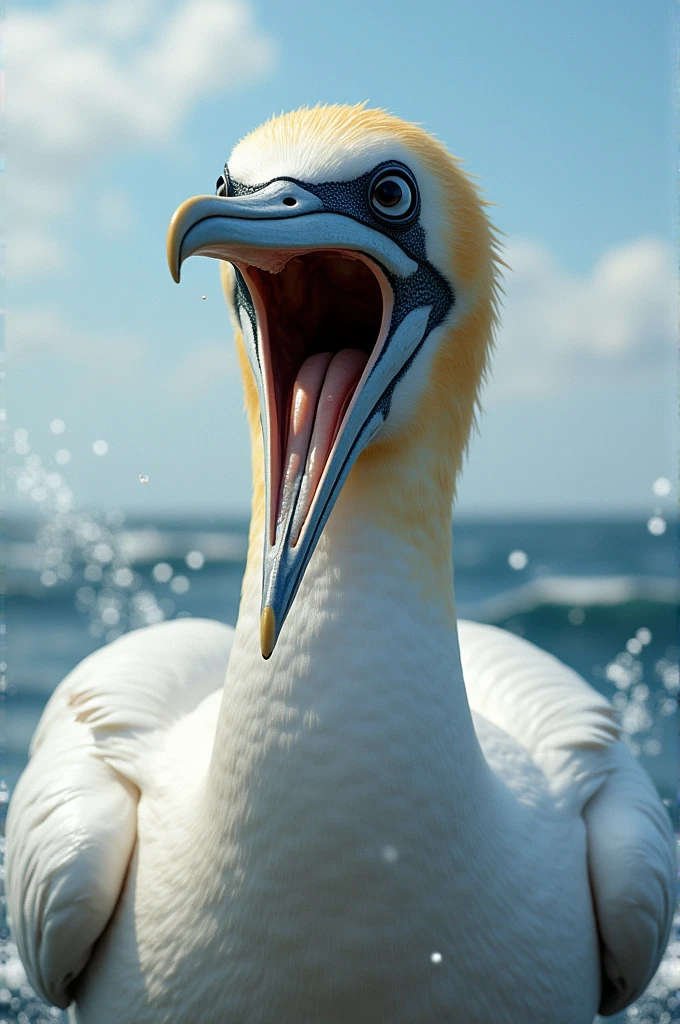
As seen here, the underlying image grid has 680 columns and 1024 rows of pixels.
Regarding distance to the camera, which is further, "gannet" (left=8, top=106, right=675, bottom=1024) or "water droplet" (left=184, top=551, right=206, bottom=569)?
"water droplet" (left=184, top=551, right=206, bottom=569)

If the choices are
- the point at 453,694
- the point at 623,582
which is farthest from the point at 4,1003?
the point at 623,582

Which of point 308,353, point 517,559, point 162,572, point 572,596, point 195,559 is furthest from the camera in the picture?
point 517,559

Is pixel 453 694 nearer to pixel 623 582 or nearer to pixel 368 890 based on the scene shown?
pixel 368 890

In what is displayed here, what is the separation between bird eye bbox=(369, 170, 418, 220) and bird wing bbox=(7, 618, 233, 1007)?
5.15ft

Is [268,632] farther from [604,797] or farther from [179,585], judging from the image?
[179,585]

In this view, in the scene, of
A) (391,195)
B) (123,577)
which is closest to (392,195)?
(391,195)

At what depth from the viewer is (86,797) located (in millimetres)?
2475

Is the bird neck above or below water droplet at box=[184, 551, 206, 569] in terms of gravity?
above

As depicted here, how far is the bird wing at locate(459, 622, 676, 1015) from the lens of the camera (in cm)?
246

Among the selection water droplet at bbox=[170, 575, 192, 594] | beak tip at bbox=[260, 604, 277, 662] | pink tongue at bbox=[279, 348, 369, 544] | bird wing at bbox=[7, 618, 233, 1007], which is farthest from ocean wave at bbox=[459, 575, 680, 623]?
beak tip at bbox=[260, 604, 277, 662]

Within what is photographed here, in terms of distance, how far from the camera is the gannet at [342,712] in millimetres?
1817

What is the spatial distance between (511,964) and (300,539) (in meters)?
1.16

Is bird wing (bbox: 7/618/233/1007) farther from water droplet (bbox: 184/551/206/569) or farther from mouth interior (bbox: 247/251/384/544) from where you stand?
water droplet (bbox: 184/551/206/569)

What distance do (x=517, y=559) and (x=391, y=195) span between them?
26.6m
